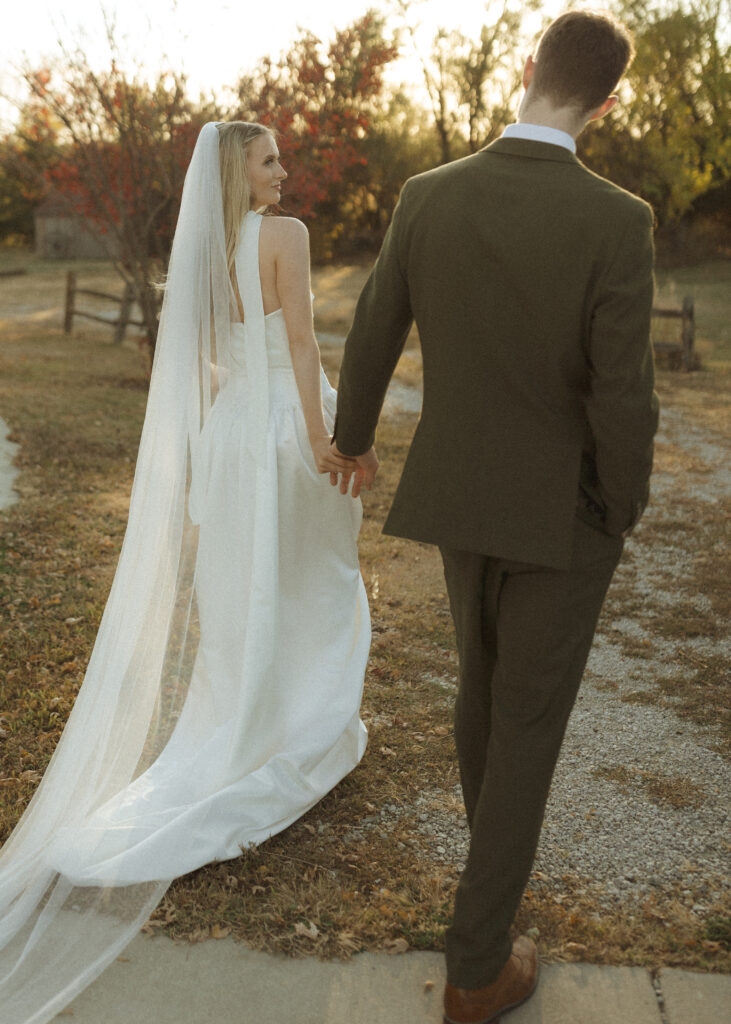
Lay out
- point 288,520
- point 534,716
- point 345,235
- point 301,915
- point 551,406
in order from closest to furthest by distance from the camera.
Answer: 1. point 551,406
2. point 534,716
3. point 301,915
4. point 288,520
5. point 345,235

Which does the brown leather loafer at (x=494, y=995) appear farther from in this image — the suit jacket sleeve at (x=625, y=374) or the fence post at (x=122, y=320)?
the fence post at (x=122, y=320)

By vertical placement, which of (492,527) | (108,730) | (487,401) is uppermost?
(487,401)

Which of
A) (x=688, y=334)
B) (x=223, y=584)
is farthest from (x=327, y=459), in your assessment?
(x=688, y=334)

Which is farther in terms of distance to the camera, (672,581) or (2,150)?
(2,150)

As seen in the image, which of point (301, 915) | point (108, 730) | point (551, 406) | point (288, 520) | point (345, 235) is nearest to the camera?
point (551, 406)

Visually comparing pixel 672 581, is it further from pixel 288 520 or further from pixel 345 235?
pixel 345 235

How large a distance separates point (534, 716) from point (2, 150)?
A: 42.8ft

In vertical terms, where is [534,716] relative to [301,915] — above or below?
above

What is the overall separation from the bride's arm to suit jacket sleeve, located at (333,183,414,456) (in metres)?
0.63

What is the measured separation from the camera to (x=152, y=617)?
3246 millimetres

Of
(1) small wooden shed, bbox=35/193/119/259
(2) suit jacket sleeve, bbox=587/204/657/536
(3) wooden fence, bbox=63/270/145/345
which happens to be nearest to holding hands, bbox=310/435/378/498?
(2) suit jacket sleeve, bbox=587/204/657/536

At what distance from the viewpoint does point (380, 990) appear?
261 cm

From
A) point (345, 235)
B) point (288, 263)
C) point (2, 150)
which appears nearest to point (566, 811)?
point (288, 263)

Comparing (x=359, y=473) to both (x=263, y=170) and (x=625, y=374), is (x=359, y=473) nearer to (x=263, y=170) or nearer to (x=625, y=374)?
(x=263, y=170)
